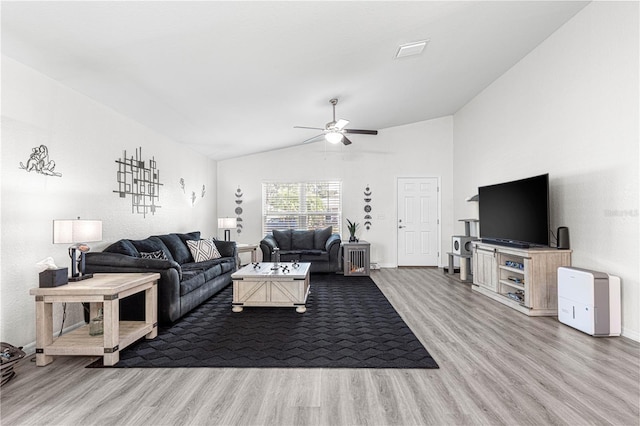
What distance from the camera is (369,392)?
2141 mm

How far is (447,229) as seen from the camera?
7250 mm

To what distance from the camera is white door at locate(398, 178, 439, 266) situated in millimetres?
7301

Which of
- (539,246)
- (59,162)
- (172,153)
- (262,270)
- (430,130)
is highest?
(430,130)

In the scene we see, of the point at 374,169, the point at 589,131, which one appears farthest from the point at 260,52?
the point at 374,169

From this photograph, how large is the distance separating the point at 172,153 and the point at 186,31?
11.0 feet

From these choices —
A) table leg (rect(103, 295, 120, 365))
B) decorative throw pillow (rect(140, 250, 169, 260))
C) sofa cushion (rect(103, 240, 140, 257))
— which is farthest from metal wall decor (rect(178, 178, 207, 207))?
table leg (rect(103, 295, 120, 365))

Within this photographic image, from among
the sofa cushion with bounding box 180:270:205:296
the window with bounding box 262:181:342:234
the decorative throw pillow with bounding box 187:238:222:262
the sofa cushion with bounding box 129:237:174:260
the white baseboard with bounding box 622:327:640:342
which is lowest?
the white baseboard with bounding box 622:327:640:342

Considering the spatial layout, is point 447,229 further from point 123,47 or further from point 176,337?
point 123,47

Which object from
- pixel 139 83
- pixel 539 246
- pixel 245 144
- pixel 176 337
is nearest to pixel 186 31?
pixel 139 83

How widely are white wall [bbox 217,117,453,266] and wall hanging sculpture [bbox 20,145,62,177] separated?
4583mm

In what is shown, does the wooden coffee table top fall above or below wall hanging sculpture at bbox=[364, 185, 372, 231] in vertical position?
below

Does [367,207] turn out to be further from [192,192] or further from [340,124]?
[192,192]

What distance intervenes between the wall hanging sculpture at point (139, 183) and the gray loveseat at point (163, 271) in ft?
→ 1.81

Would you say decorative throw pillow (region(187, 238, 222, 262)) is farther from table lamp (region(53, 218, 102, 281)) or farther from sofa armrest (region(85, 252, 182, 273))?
table lamp (region(53, 218, 102, 281))
